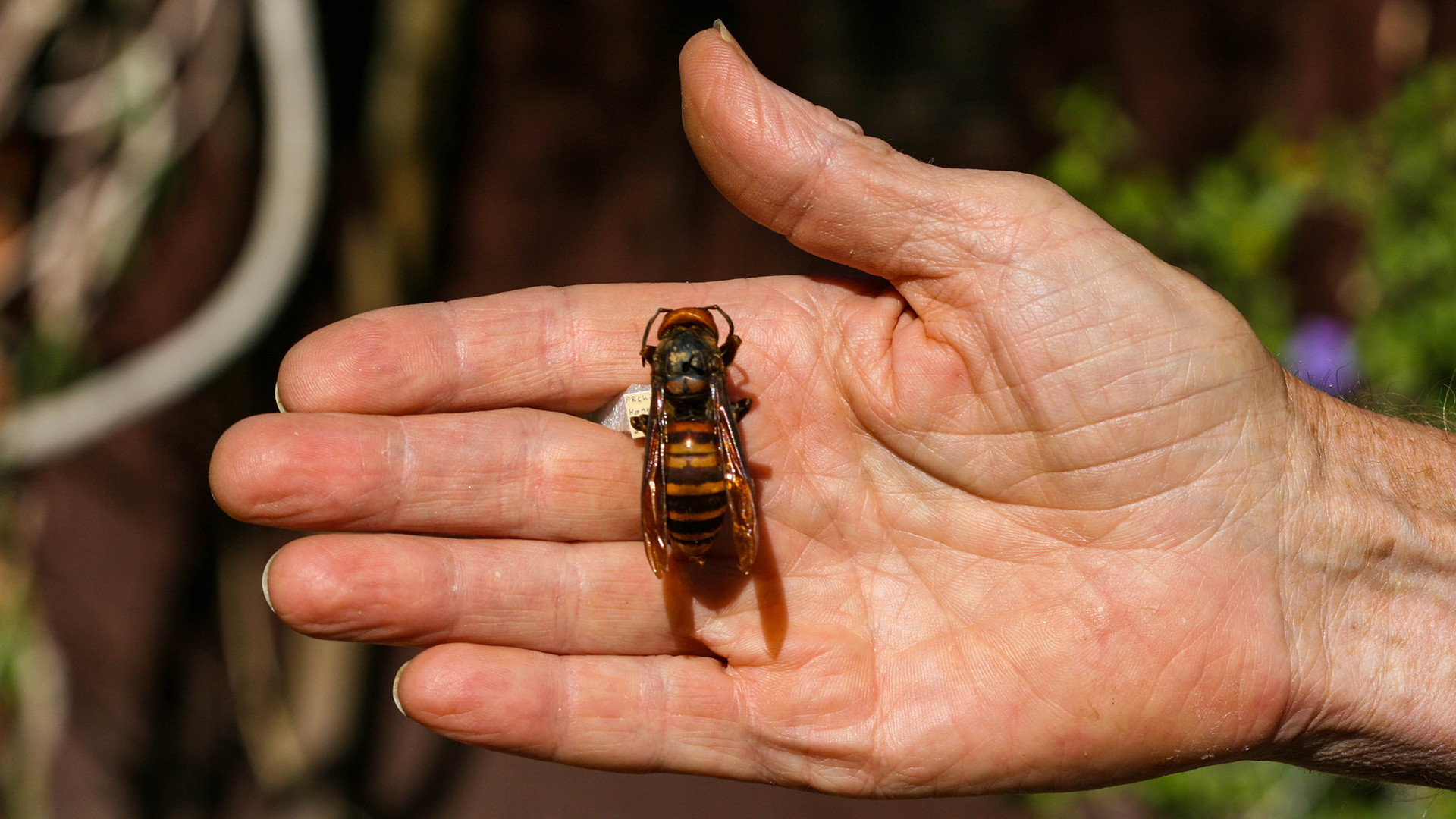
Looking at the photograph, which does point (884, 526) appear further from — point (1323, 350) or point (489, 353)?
point (1323, 350)

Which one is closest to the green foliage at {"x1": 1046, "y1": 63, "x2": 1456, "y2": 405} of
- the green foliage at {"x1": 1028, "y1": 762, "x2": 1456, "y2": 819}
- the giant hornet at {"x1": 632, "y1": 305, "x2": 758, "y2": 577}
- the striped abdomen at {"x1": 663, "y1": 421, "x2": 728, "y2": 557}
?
the green foliage at {"x1": 1028, "y1": 762, "x2": 1456, "y2": 819}

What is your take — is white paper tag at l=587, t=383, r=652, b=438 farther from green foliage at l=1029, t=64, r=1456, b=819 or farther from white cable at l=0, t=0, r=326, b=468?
green foliage at l=1029, t=64, r=1456, b=819

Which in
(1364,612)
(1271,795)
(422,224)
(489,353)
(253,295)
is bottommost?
(1271,795)

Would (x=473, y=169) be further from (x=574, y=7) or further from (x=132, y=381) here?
(x=132, y=381)

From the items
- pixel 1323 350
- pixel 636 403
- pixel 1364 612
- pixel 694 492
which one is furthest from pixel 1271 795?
pixel 636 403

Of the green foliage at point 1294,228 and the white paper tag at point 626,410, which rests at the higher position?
the green foliage at point 1294,228

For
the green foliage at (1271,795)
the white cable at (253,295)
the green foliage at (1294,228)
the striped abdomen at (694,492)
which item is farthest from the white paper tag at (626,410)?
the green foliage at (1271,795)

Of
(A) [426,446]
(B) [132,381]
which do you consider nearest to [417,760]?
(B) [132,381]

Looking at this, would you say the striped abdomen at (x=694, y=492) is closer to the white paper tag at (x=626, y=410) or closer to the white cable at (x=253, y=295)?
the white paper tag at (x=626, y=410)
